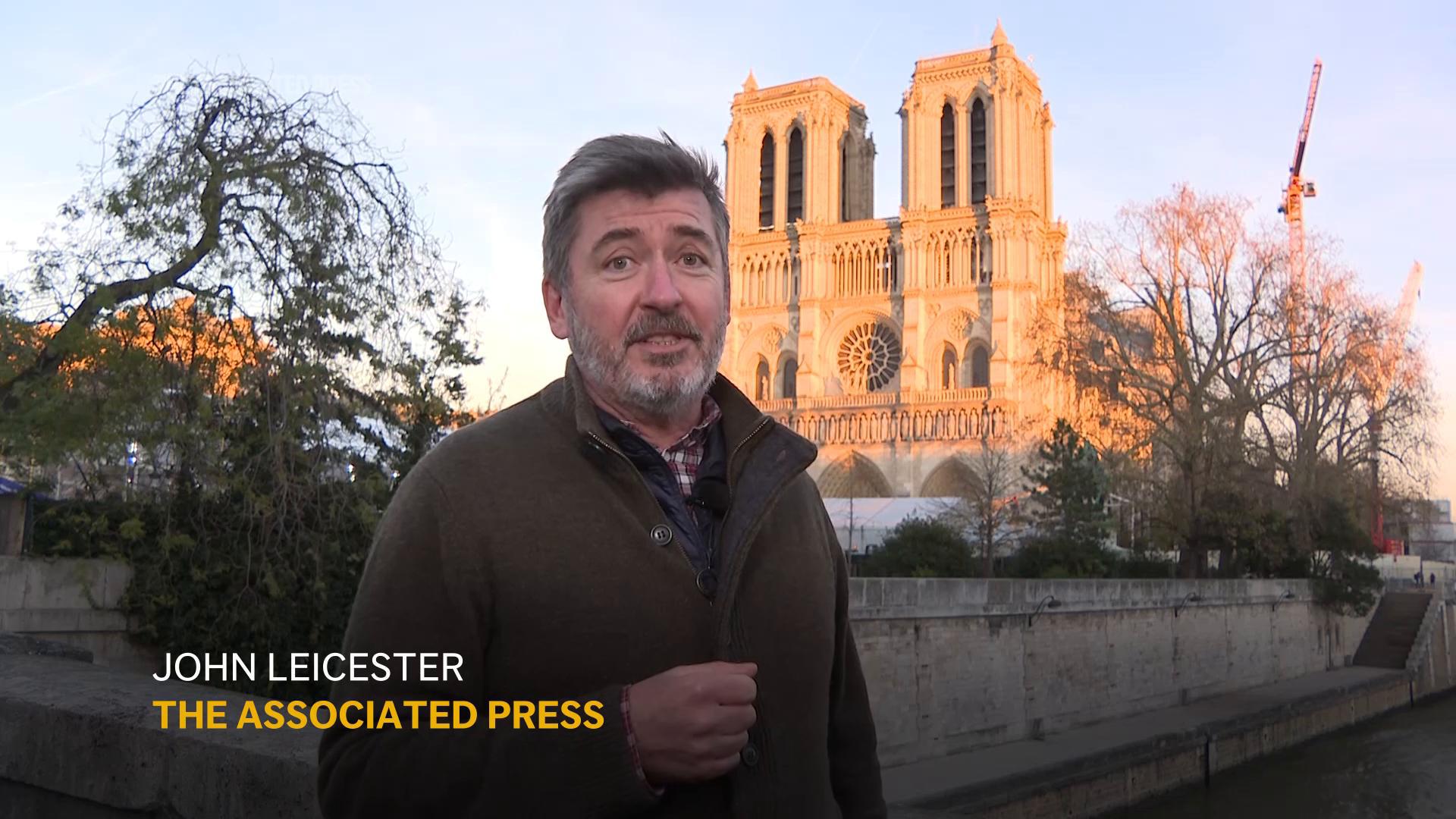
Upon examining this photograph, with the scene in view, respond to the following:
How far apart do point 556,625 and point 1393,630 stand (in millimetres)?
31666

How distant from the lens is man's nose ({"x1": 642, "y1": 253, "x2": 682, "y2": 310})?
146 cm

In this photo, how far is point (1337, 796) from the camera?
48.9 feet

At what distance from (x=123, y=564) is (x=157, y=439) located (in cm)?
89

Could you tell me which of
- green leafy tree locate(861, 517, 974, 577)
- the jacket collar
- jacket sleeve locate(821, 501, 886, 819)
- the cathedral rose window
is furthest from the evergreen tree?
the jacket collar

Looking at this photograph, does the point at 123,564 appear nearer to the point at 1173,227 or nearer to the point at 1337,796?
the point at 1337,796

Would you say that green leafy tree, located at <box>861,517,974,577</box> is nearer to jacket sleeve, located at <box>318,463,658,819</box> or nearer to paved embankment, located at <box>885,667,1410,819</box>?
paved embankment, located at <box>885,667,1410,819</box>

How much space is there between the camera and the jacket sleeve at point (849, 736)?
1.65 m

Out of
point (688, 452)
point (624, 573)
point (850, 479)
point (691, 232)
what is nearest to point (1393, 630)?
point (850, 479)

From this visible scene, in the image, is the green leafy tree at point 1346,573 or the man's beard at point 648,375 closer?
the man's beard at point 648,375

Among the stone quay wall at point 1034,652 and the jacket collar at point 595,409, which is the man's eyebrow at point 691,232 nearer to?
the jacket collar at point 595,409

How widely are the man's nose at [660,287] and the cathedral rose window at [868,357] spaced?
4189cm

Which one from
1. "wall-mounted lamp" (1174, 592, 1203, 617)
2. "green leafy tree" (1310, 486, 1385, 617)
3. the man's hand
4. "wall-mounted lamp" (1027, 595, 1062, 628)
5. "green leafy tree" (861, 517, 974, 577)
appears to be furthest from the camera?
"green leafy tree" (1310, 486, 1385, 617)

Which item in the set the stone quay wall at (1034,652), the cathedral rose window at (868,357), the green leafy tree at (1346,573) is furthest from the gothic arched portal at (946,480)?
the stone quay wall at (1034,652)

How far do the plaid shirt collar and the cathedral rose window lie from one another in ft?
137
